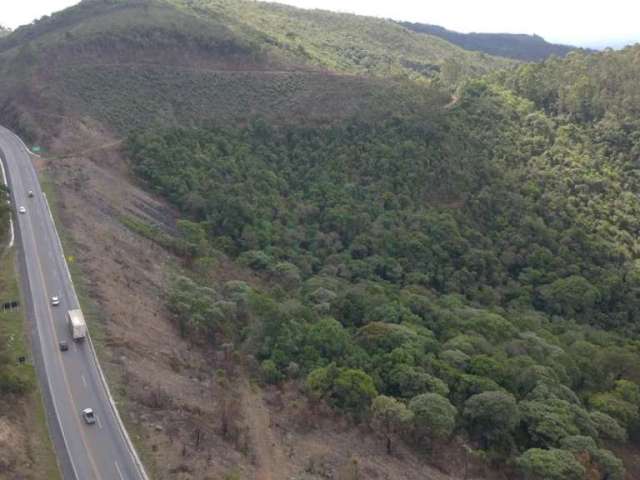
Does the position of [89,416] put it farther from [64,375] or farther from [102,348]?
[102,348]

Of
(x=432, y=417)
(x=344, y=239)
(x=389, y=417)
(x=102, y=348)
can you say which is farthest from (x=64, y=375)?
(x=344, y=239)

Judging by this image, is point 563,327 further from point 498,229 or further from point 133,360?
point 133,360

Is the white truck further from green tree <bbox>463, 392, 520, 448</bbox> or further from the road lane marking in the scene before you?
green tree <bbox>463, 392, 520, 448</bbox>

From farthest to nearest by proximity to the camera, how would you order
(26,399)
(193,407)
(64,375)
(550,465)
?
(64,375) < (193,407) < (550,465) < (26,399)

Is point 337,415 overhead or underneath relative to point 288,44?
underneath

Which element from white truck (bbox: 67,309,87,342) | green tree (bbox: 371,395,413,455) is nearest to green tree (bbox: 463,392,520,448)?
green tree (bbox: 371,395,413,455)

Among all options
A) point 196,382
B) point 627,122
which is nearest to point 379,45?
point 627,122

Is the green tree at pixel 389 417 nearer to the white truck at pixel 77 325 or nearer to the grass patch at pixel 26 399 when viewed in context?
the grass patch at pixel 26 399
